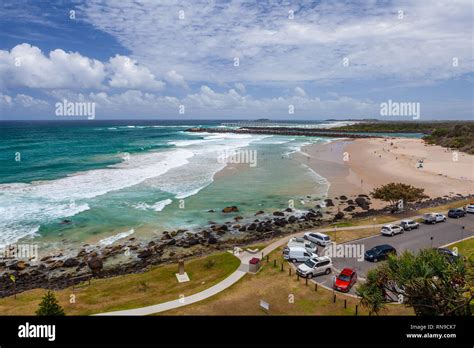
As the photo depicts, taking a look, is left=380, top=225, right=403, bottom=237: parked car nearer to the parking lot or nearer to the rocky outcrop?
the parking lot

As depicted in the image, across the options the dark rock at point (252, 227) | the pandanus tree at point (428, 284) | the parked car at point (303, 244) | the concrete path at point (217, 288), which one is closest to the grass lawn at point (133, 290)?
the concrete path at point (217, 288)

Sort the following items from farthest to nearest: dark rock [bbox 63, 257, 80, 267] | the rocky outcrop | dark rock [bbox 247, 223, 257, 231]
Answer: the rocky outcrop < dark rock [bbox 247, 223, 257, 231] < dark rock [bbox 63, 257, 80, 267]

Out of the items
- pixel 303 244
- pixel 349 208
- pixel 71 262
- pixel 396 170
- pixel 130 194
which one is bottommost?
pixel 71 262

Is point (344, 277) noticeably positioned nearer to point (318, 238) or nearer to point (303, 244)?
point (303, 244)

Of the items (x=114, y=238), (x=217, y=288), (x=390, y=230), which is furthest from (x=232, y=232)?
(x=390, y=230)

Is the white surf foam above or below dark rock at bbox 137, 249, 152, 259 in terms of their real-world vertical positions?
above

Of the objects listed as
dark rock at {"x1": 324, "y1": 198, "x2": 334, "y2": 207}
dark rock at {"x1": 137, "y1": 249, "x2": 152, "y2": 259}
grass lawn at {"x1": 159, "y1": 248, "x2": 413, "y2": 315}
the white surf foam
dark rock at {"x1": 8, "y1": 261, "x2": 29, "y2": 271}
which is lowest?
dark rock at {"x1": 8, "y1": 261, "x2": 29, "y2": 271}

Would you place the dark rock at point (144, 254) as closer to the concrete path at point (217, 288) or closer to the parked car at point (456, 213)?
the concrete path at point (217, 288)

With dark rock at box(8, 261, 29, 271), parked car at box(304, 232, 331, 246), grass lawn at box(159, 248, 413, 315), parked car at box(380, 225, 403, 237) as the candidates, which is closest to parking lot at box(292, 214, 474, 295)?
parked car at box(380, 225, 403, 237)
